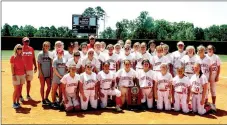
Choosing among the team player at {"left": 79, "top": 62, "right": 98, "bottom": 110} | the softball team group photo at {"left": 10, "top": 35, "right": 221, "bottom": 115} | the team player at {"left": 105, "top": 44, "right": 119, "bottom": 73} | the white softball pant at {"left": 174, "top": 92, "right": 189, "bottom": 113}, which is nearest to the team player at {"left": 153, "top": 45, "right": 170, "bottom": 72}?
the softball team group photo at {"left": 10, "top": 35, "right": 221, "bottom": 115}

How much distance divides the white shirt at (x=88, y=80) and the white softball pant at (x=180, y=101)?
7.14 feet

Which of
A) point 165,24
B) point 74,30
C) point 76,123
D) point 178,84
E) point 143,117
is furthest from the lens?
point 165,24

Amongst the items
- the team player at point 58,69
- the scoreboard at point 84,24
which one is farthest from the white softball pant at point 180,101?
the scoreboard at point 84,24

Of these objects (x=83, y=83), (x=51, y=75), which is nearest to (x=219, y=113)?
(x=83, y=83)

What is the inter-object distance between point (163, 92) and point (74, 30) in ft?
78.5

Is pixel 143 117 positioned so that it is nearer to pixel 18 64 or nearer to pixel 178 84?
pixel 178 84

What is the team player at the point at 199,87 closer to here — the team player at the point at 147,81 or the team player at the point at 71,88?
the team player at the point at 147,81

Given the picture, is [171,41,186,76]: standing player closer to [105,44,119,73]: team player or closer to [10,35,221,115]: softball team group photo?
[10,35,221,115]: softball team group photo

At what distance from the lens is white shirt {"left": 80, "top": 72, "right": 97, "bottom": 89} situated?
26.4 feet

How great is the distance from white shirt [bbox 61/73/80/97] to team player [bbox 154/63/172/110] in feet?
6.96

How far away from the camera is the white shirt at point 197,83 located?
7.82 m

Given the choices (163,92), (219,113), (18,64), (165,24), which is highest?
(165,24)

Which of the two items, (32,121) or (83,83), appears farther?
(83,83)

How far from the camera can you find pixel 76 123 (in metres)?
6.82
